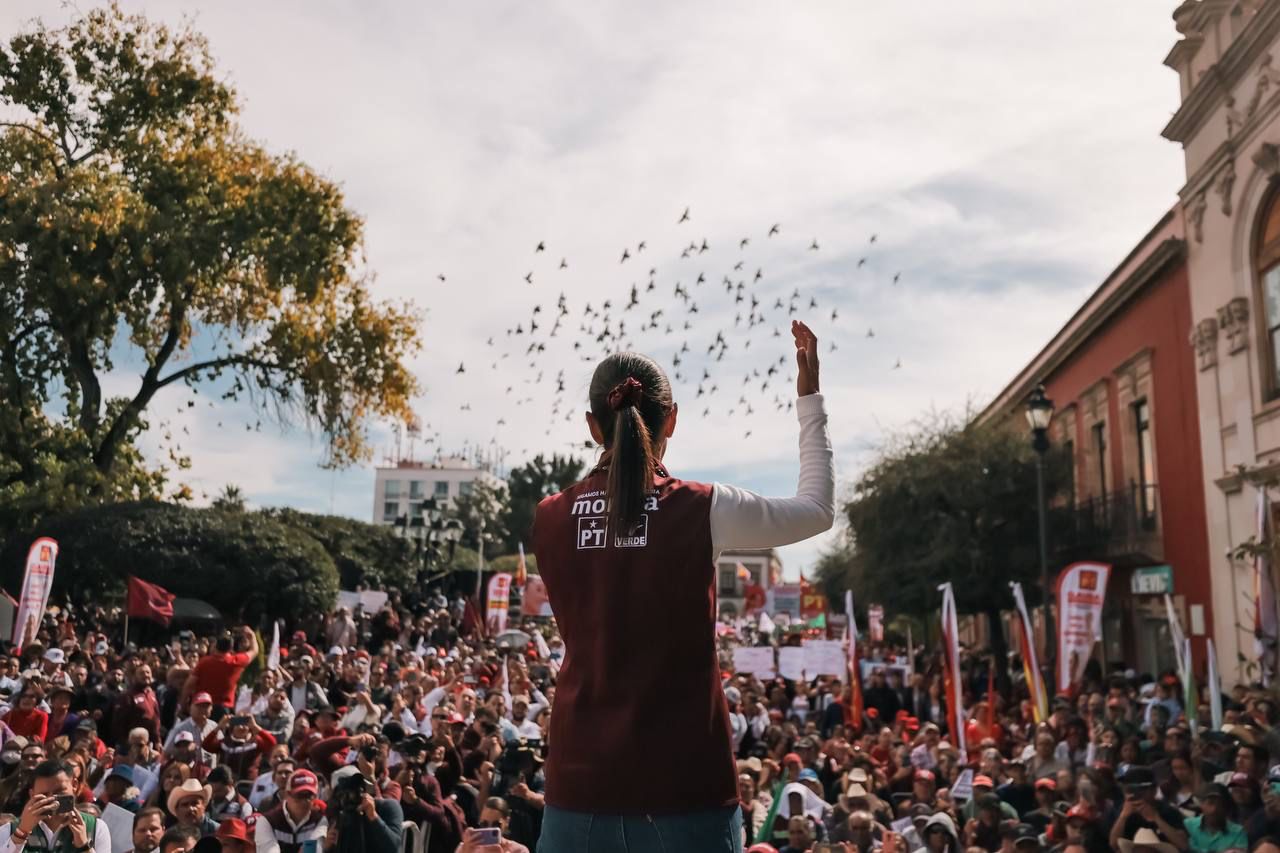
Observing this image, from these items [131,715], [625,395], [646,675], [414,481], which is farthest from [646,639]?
[414,481]

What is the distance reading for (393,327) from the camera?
90.1 ft

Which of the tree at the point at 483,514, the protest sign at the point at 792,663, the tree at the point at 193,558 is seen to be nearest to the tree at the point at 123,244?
the tree at the point at 193,558

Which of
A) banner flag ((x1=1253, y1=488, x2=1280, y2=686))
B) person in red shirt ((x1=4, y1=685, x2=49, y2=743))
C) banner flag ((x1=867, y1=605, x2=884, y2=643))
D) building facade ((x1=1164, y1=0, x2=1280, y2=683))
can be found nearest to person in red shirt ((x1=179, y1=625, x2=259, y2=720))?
person in red shirt ((x1=4, y1=685, x2=49, y2=743))

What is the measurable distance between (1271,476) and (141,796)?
16.2m

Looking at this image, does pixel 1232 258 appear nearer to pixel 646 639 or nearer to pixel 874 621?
pixel 874 621

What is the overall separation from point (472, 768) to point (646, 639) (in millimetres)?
8396

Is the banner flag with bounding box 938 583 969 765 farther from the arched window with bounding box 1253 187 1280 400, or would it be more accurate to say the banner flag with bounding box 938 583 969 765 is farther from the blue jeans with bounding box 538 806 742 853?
the blue jeans with bounding box 538 806 742 853

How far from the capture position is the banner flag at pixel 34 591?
53.5 ft

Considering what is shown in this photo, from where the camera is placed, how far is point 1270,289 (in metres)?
18.7

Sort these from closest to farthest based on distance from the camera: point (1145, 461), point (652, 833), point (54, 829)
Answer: point (652, 833), point (54, 829), point (1145, 461)

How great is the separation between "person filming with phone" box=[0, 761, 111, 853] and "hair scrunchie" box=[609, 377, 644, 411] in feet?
14.9

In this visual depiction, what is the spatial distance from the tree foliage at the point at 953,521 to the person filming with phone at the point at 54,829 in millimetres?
22993

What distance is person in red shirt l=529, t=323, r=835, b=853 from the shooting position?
217 cm

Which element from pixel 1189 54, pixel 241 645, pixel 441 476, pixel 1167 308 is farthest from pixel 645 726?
pixel 441 476
